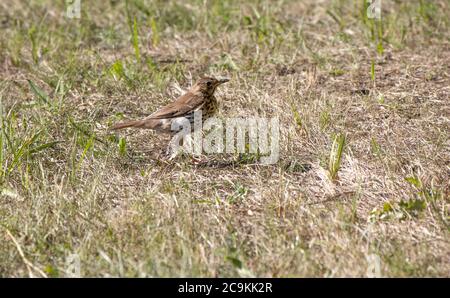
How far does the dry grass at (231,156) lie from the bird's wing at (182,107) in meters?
0.34

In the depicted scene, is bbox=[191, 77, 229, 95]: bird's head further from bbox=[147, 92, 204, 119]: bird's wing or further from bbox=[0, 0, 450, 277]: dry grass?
bbox=[0, 0, 450, 277]: dry grass

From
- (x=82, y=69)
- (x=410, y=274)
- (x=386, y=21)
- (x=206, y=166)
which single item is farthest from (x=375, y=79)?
(x=410, y=274)

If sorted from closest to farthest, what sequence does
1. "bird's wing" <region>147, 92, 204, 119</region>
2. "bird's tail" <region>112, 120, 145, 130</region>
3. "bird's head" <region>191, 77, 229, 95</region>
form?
"bird's tail" <region>112, 120, 145, 130</region>, "bird's wing" <region>147, 92, 204, 119</region>, "bird's head" <region>191, 77, 229, 95</region>

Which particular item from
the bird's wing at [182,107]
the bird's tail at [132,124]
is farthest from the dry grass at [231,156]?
the bird's wing at [182,107]

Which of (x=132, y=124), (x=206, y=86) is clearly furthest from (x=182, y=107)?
(x=132, y=124)

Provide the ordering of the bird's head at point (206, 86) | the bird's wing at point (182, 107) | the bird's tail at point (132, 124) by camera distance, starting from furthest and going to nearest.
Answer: the bird's head at point (206, 86), the bird's wing at point (182, 107), the bird's tail at point (132, 124)

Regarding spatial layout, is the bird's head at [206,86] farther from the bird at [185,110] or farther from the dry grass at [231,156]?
the dry grass at [231,156]

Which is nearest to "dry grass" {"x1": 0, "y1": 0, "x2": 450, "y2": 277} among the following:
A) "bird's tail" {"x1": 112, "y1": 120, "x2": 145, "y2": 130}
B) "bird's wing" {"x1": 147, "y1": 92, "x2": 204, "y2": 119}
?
"bird's tail" {"x1": 112, "y1": 120, "x2": 145, "y2": 130}

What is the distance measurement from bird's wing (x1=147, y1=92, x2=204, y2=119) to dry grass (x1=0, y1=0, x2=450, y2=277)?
34 cm

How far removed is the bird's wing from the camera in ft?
22.3

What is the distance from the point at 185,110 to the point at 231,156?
0.52m

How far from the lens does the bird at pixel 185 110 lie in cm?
675

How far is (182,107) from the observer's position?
6.90m

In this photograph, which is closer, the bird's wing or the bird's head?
the bird's wing
